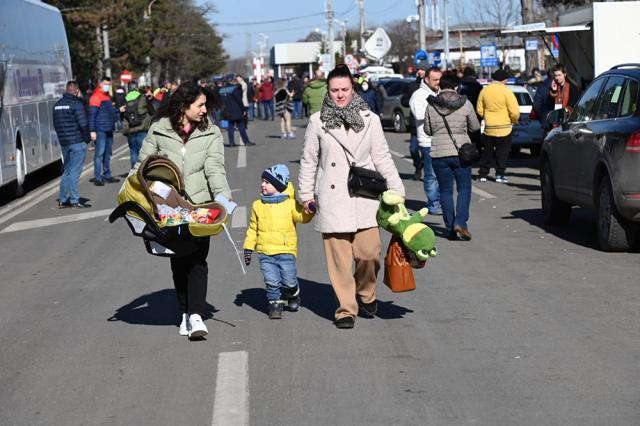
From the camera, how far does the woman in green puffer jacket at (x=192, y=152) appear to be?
7.84 m

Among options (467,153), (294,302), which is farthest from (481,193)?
(294,302)

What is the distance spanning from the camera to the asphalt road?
5926mm

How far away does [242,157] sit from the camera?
2725 cm

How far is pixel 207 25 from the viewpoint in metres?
134

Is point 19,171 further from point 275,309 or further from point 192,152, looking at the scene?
point 192,152

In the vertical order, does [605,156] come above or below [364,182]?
below

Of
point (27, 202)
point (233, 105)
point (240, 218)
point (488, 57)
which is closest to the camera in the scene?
point (240, 218)

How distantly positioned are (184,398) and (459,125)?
7.07 metres

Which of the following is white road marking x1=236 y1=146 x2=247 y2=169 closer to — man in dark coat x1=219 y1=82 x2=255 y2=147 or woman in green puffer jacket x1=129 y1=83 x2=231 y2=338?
man in dark coat x1=219 y1=82 x2=255 y2=147

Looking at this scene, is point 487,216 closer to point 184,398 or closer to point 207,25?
point 184,398

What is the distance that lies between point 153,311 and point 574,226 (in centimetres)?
645

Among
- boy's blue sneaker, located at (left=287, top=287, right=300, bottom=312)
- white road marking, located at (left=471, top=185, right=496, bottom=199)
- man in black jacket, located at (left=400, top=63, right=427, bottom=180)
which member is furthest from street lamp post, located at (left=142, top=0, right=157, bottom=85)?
boy's blue sneaker, located at (left=287, top=287, right=300, bottom=312)

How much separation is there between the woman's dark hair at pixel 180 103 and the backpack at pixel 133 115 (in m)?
13.6

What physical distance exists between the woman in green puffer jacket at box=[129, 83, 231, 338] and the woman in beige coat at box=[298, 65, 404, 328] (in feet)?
1.96
